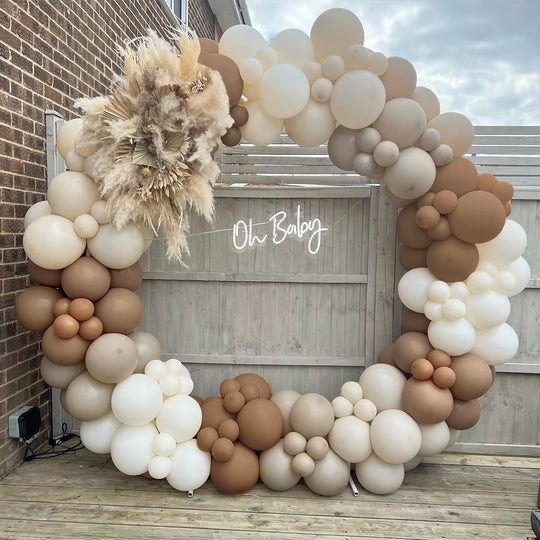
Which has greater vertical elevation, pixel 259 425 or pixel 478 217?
pixel 478 217

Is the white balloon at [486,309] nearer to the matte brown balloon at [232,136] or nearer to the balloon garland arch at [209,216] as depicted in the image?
the balloon garland arch at [209,216]

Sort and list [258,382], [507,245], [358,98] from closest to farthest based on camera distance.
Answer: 1. [358,98]
2. [507,245]
3. [258,382]

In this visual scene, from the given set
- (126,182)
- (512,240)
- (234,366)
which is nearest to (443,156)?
(512,240)

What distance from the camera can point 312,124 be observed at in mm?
2439

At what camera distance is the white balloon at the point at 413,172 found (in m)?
2.36

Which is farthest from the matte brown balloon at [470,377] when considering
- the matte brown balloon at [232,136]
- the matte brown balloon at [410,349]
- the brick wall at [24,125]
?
the brick wall at [24,125]

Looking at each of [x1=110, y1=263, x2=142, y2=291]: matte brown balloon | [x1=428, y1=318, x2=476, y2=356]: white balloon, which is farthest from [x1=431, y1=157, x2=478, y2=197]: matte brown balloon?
[x1=110, y1=263, x2=142, y2=291]: matte brown balloon

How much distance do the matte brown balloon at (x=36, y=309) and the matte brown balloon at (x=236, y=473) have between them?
1.22m

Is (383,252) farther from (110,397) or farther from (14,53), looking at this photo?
(14,53)

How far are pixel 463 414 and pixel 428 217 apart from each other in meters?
1.16

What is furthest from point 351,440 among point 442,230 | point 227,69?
point 227,69

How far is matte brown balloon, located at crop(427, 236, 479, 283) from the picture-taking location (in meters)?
2.40

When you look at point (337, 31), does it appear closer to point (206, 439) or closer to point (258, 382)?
point (258, 382)

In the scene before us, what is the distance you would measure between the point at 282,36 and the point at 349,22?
0.36 meters
